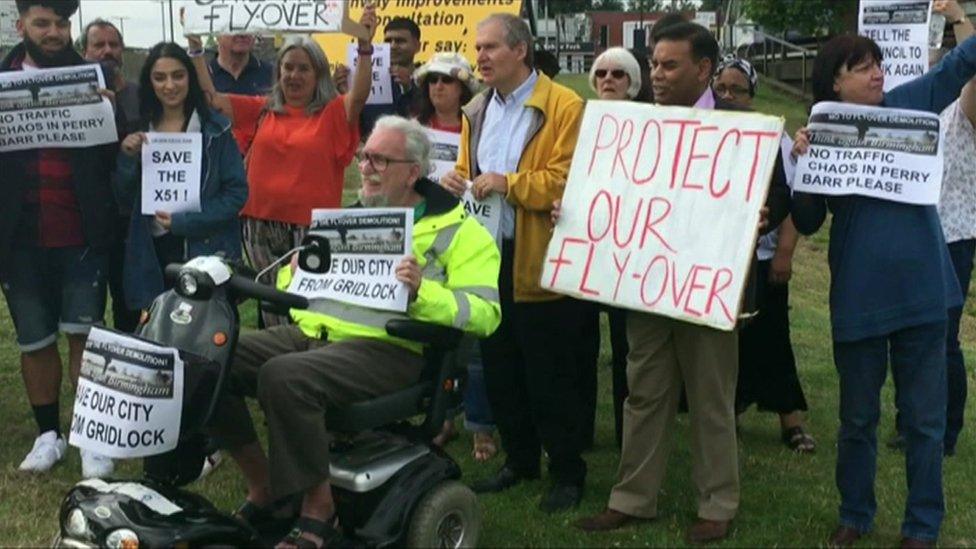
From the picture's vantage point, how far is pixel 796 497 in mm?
5738

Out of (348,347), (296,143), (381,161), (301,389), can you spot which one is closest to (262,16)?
(296,143)

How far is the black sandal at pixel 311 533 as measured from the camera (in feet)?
14.1

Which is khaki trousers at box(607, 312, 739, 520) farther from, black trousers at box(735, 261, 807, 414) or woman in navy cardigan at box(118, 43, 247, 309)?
woman in navy cardigan at box(118, 43, 247, 309)

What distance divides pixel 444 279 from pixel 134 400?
4.13 feet

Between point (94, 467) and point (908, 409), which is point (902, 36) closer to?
point (908, 409)

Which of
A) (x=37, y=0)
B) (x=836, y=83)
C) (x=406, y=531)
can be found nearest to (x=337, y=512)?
(x=406, y=531)

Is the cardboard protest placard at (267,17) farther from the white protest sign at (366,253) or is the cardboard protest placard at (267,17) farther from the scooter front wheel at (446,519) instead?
the scooter front wheel at (446,519)

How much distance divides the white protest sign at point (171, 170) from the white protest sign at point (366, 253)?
1.58 meters

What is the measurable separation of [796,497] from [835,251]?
56.0 inches

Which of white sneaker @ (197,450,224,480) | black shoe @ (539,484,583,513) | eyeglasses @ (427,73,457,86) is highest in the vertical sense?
eyeglasses @ (427,73,457,86)

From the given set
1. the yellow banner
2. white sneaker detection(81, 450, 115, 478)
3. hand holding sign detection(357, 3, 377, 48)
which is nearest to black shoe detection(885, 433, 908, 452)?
hand holding sign detection(357, 3, 377, 48)

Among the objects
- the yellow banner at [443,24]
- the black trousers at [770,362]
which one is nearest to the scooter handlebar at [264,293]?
the black trousers at [770,362]

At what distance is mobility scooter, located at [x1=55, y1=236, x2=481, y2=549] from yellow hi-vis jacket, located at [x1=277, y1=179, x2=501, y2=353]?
13cm

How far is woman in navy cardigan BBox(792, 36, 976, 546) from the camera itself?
15.4 feet
